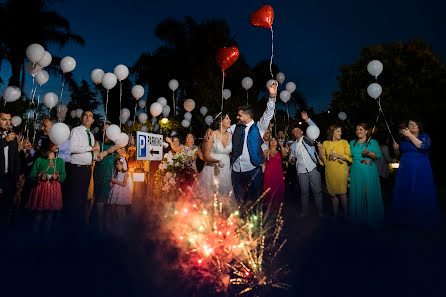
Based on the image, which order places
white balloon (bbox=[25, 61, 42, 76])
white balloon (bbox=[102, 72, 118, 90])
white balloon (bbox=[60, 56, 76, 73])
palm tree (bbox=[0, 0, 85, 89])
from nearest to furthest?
white balloon (bbox=[25, 61, 42, 76])
white balloon (bbox=[102, 72, 118, 90])
white balloon (bbox=[60, 56, 76, 73])
palm tree (bbox=[0, 0, 85, 89])

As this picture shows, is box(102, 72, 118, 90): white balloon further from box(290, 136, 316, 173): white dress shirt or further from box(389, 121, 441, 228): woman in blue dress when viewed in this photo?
box(389, 121, 441, 228): woman in blue dress

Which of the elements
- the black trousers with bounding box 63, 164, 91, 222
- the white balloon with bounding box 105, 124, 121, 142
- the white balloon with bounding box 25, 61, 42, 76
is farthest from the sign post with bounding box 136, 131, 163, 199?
the white balloon with bounding box 25, 61, 42, 76

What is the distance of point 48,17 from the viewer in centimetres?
2088

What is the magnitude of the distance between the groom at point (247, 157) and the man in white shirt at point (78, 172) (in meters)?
2.31

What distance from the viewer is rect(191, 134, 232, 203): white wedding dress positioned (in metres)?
4.80

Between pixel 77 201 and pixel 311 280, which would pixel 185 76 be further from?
pixel 311 280

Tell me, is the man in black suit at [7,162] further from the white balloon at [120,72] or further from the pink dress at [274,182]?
the pink dress at [274,182]

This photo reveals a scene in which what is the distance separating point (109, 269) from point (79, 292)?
573 millimetres

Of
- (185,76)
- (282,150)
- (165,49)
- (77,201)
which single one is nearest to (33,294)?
(77,201)

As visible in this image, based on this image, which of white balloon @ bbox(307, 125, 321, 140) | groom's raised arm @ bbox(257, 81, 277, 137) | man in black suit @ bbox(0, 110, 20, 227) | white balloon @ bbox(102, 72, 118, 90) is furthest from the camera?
white balloon @ bbox(102, 72, 118, 90)

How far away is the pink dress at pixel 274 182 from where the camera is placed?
288 inches

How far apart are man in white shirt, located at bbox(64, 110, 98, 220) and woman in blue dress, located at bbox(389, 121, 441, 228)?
517cm

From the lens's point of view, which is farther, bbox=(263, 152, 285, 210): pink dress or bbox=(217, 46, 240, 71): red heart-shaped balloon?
bbox=(263, 152, 285, 210): pink dress

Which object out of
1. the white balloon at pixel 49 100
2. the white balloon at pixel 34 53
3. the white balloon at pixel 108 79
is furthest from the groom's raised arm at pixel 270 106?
the white balloon at pixel 49 100
